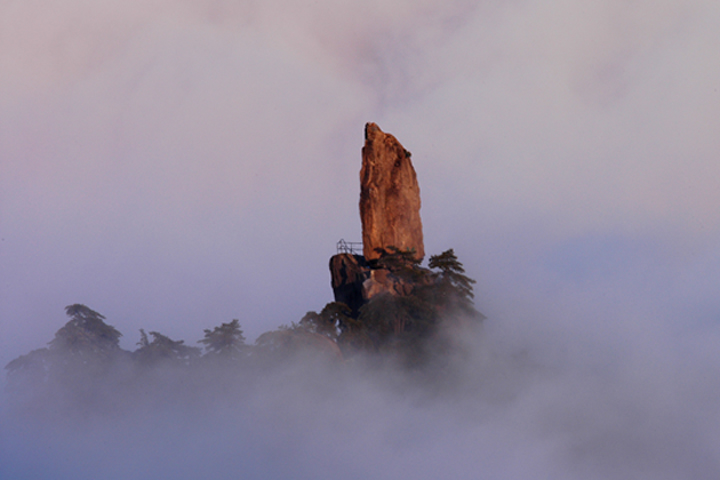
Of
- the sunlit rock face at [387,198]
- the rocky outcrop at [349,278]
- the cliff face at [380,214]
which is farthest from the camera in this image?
the sunlit rock face at [387,198]

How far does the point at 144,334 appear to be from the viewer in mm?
60812

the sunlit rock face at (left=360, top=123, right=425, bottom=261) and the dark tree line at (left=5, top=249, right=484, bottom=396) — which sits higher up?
the sunlit rock face at (left=360, top=123, right=425, bottom=261)

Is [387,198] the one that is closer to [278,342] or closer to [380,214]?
[380,214]

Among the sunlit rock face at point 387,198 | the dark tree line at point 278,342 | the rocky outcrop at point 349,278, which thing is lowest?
the dark tree line at point 278,342

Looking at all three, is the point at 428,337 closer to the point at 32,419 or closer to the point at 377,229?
the point at 377,229

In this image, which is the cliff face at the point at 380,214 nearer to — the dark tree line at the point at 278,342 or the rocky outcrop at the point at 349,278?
the rocky outcrop at the point at 349,278

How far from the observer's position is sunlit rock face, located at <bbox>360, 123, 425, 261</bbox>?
6875cm

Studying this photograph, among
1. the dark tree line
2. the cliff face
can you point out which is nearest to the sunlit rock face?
the cliff face

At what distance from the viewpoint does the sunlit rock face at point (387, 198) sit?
68.8 m

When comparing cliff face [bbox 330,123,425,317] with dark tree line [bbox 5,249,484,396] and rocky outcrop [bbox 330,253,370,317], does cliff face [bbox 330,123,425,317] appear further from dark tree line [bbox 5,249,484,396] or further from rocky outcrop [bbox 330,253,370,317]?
dark tree line [bbox 5,249,484,396]

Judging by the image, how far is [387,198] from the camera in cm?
6994

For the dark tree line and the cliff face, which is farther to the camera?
the cliff face

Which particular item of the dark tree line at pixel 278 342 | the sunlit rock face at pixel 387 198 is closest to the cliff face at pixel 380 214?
the sunlit rock face at pixel 387 198

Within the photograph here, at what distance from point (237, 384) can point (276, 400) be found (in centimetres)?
363
